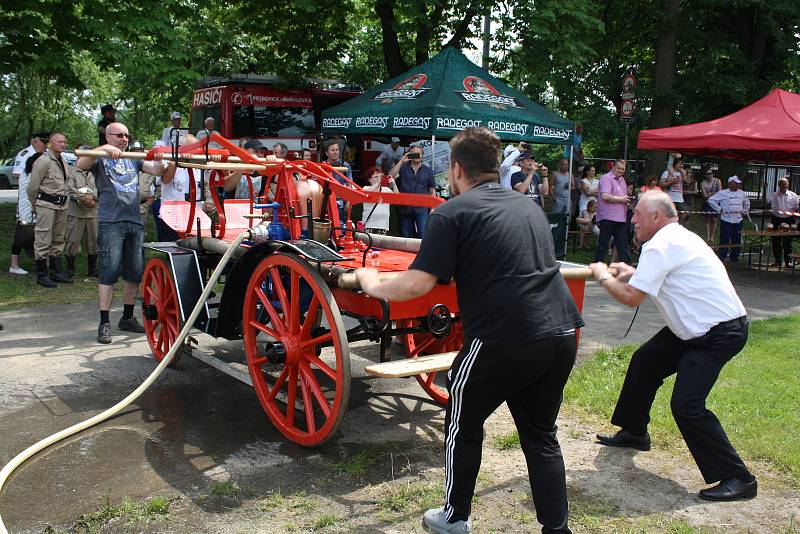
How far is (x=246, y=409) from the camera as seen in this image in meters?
5.29

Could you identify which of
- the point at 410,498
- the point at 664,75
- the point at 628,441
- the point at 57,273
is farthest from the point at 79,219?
the point at 664,75

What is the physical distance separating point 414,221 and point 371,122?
5.44 ft

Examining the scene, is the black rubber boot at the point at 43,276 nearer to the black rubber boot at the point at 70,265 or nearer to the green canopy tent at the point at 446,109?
the black rubber boot at the point at 70,265

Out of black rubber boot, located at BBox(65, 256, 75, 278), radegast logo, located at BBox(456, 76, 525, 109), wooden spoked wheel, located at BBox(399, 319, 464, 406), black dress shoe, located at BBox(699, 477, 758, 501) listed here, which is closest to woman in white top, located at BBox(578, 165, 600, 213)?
radegast logo, located at BBox(456, 76, 525, 109)

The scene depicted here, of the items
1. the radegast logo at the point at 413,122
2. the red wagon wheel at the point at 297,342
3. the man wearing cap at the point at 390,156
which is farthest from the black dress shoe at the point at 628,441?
the man wearing cap at the point at 390,156

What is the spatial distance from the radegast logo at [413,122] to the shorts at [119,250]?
5.35m

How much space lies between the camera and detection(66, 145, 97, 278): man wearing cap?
1009 centimetres

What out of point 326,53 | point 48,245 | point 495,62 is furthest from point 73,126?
point 48,245

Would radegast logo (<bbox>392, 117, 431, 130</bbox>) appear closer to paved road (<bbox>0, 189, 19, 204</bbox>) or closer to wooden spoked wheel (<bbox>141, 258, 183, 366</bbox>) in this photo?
wooden spoked wheel (<bbox>141, 258, 183, 366</bbox>)

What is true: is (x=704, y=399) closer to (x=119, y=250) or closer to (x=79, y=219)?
(x=119, y=250)

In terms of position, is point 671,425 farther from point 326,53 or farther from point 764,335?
point 326,53

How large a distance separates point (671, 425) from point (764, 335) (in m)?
3.48

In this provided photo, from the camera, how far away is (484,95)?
474 inches

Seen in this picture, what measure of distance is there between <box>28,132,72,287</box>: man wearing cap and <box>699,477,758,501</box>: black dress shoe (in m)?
8.21
